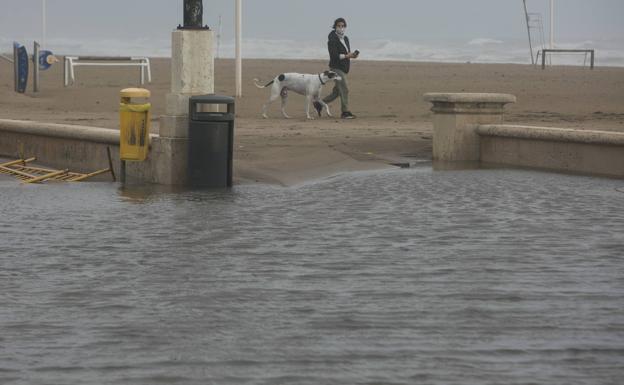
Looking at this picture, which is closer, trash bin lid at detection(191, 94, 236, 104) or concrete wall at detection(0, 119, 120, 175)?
trash bin lid at detection(191, 94, 236, 104)

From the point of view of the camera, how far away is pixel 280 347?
7242 mm

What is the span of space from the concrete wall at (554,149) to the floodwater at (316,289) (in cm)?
204

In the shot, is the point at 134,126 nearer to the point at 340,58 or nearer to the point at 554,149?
the point at 554,149

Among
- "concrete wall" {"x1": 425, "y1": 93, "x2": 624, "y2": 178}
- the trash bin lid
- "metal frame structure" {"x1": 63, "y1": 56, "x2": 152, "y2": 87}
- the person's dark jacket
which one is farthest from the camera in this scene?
"metal frame structure" {"x1": 63, "y1": 56, "x2": 152, "y2": 87}

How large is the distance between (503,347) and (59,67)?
52982 mm

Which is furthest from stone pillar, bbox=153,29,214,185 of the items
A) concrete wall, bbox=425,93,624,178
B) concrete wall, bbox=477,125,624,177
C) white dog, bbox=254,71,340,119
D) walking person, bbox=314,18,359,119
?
walking person, bbox=314,18,359,119

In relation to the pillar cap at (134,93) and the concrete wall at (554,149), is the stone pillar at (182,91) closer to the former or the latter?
the pillar cap at (134,93)

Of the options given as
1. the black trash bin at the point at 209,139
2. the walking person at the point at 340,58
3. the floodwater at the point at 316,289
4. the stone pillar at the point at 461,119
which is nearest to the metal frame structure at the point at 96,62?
the walking person at the point at 340,58

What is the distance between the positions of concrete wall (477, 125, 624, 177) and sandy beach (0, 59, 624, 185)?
1.14 metres

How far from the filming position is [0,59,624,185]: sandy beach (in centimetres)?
1864

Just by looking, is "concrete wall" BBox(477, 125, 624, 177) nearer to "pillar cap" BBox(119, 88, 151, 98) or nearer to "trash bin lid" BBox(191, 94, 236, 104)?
"trash bin lid" BBox(191, 94, 236, 104)

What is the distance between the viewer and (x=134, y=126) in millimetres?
16344


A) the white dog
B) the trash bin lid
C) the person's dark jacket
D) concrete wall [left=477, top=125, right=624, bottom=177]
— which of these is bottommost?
concrete wall [left=477, top=125, right=624, bottom=177]

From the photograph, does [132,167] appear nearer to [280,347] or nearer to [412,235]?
[412,235]
